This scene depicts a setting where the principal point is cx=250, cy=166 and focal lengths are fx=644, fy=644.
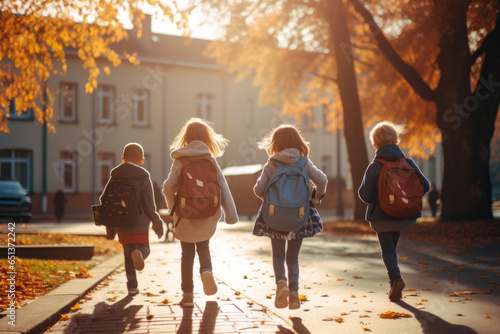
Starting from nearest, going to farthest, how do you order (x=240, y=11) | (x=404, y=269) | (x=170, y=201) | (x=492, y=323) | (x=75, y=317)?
(x=492, y=323), (x=75, y=317), (x=170, y=201), (x=404, y=269), (x=240, y=11)

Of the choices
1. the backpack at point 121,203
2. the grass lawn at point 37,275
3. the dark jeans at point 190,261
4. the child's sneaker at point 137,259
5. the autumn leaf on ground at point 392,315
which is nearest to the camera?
the autumn leaf on ground at point 392,315

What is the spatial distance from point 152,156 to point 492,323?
110 ft

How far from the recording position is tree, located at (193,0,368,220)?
19.1 metres

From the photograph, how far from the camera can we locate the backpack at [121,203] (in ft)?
21.9

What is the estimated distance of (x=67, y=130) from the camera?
35594 millimetres

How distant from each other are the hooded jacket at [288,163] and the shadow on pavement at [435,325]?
4.47 feet

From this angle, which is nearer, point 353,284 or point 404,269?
point 353,284

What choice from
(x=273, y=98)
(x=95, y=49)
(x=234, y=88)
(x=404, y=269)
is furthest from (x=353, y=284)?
(x=234, y=88)

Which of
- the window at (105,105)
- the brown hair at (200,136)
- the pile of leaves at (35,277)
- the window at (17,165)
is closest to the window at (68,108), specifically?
the window at (105,105)

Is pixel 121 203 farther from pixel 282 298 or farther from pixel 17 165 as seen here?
pixel 17 165

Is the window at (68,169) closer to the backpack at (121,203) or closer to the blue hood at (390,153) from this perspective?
the backpack at (121,203)

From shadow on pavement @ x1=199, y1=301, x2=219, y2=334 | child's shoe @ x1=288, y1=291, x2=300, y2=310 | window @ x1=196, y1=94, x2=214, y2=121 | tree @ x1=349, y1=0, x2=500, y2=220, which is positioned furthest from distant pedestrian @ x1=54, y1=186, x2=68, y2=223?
child's shoe @ x1=288, y1=291, x2=300, y2=310

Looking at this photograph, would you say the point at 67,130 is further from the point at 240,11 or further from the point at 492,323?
the point at 492,323

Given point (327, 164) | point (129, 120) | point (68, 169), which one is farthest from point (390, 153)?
point (327, 164)
